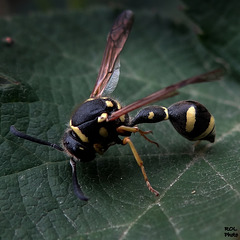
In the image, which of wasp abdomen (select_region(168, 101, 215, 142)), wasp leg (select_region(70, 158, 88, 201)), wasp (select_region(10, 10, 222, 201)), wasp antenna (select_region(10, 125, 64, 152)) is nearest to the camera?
wasp leg (select_region(70, 158, 88, 201))

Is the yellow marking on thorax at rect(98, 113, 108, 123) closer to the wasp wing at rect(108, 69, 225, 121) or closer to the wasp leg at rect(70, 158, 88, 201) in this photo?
the wasp wing at rect(108, 69, 225, 121)

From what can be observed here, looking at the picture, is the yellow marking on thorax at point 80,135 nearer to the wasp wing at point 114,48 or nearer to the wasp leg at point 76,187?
the wasp leg at point 76,187

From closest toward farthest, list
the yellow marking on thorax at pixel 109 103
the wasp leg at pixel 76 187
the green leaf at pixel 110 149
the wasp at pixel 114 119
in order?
the green leaf at pixel 110 149 → the wasp leg at pixel 76 187 → the wasp at pixel 114 119 → the yellow marking on thorax at pixel 109 103

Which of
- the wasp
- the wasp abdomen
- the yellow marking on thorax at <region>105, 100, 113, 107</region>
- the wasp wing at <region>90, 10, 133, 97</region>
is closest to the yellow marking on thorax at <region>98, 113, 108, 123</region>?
the wasp

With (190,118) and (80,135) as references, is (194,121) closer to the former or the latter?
(190,118)

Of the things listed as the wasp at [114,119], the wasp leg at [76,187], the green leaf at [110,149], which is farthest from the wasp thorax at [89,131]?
the green leaf at [110,149]

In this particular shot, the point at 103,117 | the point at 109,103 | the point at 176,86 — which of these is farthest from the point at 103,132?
the point at 176,86

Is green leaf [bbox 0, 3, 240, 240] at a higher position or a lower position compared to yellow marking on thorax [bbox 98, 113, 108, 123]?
lower

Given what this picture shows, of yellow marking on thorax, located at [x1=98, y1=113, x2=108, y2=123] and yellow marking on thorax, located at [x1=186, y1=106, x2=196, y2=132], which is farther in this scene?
yellow marking on thorax, located at [x1=186, y1=106, x2=196, y2=132]
